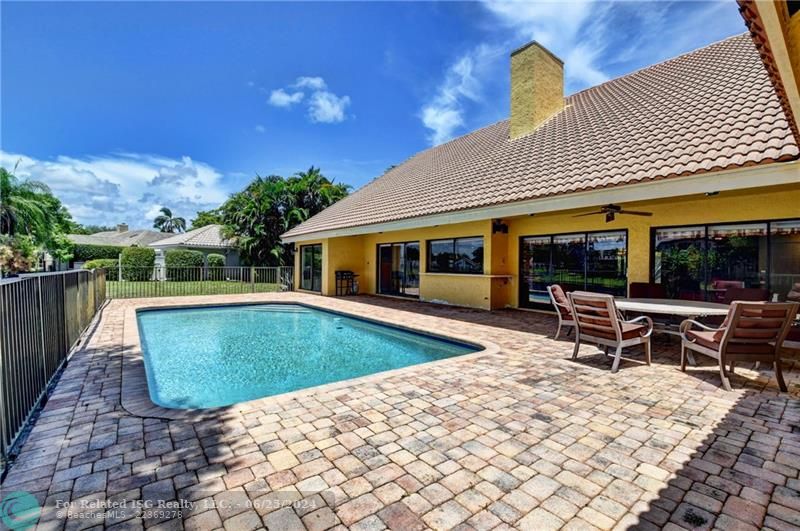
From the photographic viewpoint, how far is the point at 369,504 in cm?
236

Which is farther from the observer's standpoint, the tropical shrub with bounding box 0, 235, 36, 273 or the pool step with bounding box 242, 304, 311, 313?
the tropical shrub with bounding box 0, 235, 36, 273

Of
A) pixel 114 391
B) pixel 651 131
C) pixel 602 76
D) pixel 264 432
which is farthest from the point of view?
pixel 602 76

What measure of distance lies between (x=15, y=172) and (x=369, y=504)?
3944 centimetres

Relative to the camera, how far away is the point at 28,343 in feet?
12.7

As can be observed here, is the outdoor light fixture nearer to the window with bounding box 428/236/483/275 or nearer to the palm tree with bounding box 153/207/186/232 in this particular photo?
the window with bounding box 428/236/483/275

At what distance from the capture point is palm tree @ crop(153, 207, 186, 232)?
8688 centimetres

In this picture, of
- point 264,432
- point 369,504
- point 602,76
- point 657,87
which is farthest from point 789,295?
point 602,76

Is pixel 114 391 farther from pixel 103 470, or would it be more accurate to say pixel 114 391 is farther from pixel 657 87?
pixel 657 87

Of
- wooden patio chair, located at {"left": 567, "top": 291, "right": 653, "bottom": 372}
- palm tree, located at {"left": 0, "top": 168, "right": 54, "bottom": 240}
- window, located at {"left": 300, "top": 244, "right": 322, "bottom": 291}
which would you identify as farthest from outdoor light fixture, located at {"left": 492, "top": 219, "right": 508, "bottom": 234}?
palm tree, located at {"left": 0, "top": 168, "right": 54, "bottom": 240}

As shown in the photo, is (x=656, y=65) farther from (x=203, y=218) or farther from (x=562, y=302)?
(x=203, y=218)

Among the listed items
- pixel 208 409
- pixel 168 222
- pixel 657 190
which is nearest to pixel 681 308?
pixel 657 190

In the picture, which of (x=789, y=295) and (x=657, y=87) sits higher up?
(x=657, y=87)

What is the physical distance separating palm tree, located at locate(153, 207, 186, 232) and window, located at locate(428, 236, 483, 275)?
91.9m

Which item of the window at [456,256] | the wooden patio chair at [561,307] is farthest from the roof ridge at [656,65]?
the wooden patio chair at [561,307]
